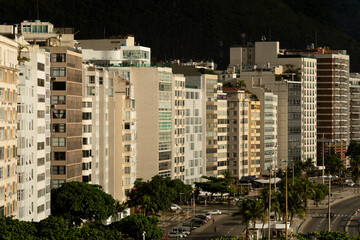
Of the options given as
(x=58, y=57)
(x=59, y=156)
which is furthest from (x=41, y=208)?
(x=58, y=57)

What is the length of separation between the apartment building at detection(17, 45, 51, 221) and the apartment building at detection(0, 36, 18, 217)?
5927 millimetres

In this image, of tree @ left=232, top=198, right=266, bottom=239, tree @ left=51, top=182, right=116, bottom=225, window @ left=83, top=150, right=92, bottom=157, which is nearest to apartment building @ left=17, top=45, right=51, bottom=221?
tree @ left=51, top=182, right=116, bottom=225

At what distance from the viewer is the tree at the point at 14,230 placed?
393ft

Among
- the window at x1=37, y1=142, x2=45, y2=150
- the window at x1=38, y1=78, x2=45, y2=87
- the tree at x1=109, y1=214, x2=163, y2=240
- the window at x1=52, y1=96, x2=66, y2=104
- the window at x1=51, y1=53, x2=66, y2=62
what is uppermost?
the window at x1=51, y1=53, x2=66, y2=62

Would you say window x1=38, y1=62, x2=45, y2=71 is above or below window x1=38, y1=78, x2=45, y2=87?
above

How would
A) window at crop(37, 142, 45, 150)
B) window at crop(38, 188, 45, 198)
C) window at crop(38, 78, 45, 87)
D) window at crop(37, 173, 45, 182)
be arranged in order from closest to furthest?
window at crop(38, 188, 45, 198)
window at crop(37, 173, 45, 182)
window at crop(37, 142, 45, 150)
window at crop(38, 78, 45, 87)

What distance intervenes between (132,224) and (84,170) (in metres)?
19.7

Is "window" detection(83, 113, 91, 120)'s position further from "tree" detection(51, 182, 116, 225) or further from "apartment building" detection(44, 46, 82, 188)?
"tree" detection(51, 182, 116, 225)

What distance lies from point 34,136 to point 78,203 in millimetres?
18568

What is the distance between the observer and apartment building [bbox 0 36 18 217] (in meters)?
134

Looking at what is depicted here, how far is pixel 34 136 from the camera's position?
513 ft

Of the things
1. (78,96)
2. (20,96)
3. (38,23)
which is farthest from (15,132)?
(38,23)

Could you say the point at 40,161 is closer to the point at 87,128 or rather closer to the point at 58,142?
the point at 58,142

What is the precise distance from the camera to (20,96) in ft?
483
